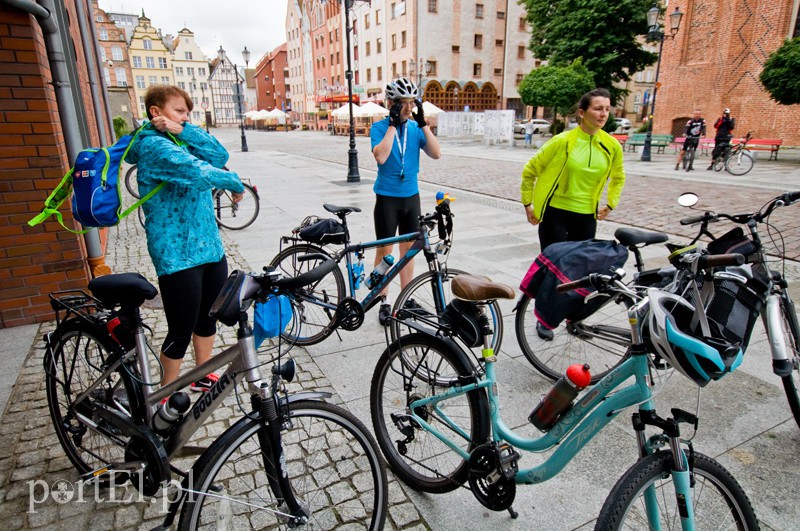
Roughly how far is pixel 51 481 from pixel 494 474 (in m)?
2.32

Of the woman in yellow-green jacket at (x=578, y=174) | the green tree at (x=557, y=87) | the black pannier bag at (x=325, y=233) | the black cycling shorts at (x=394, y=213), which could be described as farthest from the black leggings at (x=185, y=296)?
the green tree at (x=557, y=87)

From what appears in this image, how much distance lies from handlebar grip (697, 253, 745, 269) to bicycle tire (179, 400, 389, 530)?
145 centimetres

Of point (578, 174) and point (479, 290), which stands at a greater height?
point (578, 174)

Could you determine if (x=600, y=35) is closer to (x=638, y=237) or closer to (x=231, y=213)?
(x=231, y=213)

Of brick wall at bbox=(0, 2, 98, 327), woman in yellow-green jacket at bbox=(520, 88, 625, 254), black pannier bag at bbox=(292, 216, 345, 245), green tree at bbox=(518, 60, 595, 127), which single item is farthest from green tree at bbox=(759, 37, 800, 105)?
brick wall at bbox=(0, 2, 98, 327)

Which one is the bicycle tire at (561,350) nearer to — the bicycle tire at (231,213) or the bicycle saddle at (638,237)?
the bicycle saddle at (638,237)

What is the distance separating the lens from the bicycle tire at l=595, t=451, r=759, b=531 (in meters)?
1.58

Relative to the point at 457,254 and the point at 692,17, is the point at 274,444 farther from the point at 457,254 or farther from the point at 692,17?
the point at 692,17

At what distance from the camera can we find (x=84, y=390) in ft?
8.27

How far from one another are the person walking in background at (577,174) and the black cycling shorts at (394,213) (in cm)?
108

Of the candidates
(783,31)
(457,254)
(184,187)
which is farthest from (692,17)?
(184,187)

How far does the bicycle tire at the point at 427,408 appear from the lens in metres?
2.26

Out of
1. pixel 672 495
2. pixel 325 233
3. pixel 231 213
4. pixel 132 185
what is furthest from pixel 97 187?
pixel 132 185

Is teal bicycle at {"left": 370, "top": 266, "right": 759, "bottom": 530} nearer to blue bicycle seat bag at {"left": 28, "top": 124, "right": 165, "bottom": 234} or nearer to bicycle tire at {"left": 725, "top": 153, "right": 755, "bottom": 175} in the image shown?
blue bicycle seat bag at {"left": 28, "top": 124, "right": 165, "bottom": 234}
